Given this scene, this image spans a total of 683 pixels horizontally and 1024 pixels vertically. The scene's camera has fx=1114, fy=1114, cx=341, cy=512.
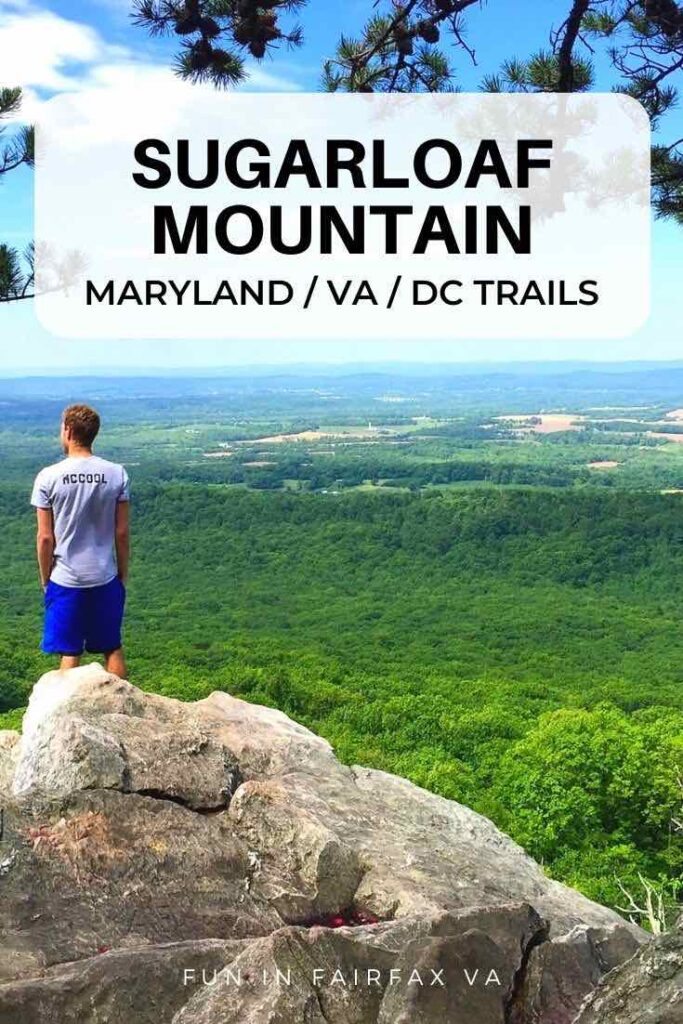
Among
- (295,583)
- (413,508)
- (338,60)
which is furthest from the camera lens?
(413,508)

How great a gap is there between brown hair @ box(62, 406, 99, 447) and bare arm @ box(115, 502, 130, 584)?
1.37 feet

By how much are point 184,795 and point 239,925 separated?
0.96 metres

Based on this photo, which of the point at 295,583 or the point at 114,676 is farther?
the point at 295,583

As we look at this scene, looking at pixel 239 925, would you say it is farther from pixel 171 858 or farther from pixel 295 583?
pixel 295 583

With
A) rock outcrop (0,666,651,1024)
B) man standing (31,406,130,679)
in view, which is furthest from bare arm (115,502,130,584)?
rock outcrop (0,666,651,1024)

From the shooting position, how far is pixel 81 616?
636cm

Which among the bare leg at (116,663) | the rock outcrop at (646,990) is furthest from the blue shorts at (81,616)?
the rock outcrop at (646,990)

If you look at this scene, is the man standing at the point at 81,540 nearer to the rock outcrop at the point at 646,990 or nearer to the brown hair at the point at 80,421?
the brown hair at the point at 80,421

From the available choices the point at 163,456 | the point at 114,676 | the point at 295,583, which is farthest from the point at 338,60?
the point at 163,456

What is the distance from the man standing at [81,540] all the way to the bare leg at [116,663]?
275mm

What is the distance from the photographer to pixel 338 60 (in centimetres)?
642

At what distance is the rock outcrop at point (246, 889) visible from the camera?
3.94 metres

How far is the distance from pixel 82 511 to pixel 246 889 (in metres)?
2.18

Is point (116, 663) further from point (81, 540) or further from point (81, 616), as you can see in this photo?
point (81, 540)
